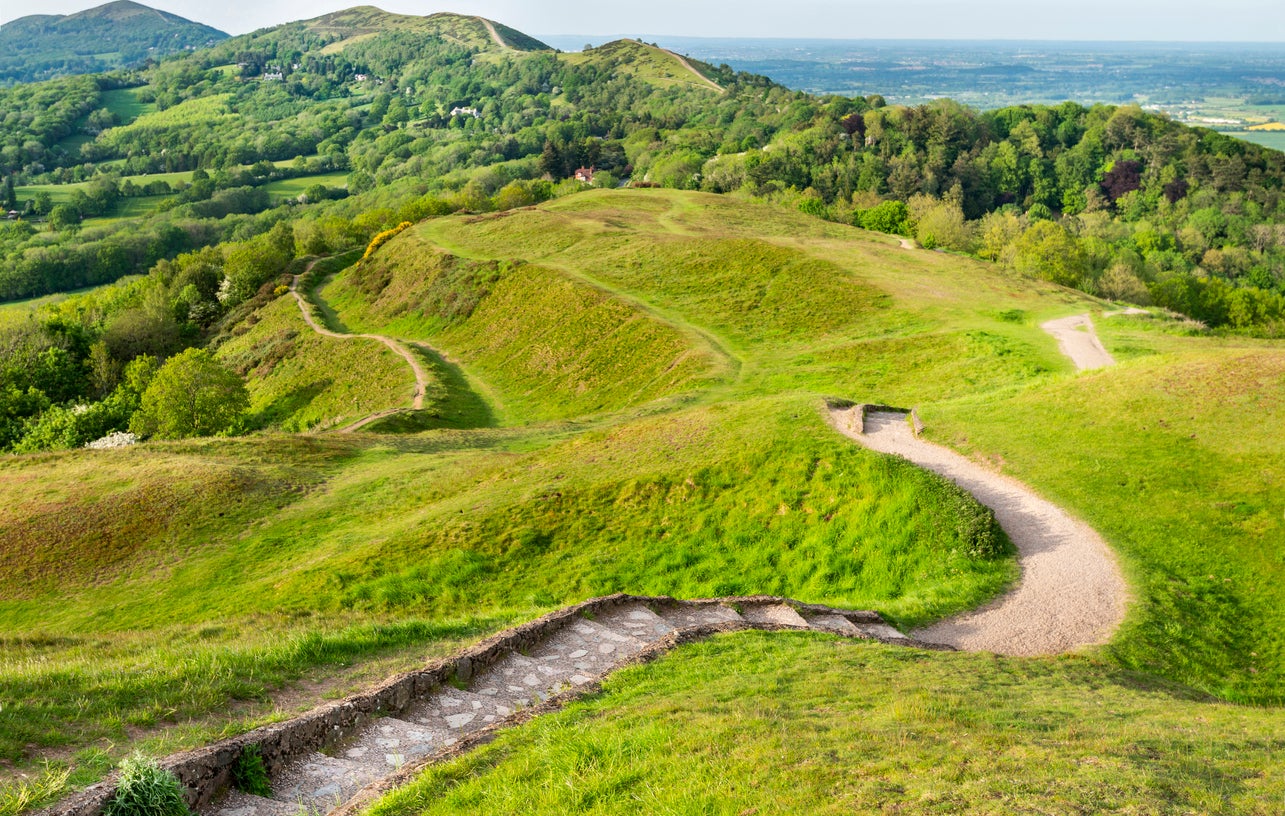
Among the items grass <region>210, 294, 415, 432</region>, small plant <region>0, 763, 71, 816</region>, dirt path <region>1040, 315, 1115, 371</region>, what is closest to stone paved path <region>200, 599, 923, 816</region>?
small plant <region>0, 763, 71, 816</region>

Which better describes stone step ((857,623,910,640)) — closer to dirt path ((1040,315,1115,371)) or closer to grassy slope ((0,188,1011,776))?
grassy slope ((0,188,1011,776))

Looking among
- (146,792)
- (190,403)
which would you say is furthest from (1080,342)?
(190,403)

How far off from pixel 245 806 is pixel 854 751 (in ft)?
22.2

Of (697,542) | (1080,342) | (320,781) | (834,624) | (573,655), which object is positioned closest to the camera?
(320,781)

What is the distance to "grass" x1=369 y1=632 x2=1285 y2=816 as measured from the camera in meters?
7.71

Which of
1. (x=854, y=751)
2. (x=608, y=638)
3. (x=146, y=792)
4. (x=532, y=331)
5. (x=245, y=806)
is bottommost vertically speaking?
(x=532, y=331)

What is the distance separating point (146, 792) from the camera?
8016 millimetres

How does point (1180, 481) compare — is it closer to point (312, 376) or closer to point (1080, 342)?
point (1080, 342)

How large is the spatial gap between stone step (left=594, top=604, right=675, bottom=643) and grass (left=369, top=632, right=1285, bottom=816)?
209cm

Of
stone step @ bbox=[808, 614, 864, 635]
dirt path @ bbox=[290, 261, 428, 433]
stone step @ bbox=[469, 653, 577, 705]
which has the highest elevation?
stone step @ bbox=[469, 653, 577, 705]

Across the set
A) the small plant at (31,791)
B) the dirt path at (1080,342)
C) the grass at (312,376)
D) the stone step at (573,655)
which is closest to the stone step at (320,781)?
the small plant at (31,791)

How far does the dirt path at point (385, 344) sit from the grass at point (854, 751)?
3364cm

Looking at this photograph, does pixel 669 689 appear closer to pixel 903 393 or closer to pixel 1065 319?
pixel 903 393

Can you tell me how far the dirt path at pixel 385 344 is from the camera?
44.3m
